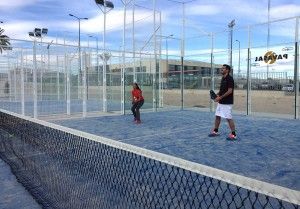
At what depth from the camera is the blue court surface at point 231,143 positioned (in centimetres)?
675

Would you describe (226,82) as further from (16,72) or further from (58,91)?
(16,72)

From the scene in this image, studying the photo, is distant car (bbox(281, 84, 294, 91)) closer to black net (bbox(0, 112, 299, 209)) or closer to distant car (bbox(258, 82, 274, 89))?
distant car (bbox(258, 82, 274, 89))

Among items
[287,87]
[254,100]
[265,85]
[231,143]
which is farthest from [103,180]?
[254,100]

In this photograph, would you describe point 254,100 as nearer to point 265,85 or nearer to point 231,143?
point 265,85

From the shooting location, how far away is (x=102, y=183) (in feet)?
14.7

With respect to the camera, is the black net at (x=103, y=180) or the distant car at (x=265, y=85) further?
the distant car at (x=265, y=85)

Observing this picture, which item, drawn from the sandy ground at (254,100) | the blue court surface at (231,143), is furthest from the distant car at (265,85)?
the blue court surface at (231,143)

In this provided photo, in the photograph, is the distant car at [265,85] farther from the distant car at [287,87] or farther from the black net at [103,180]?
the black net at [103,180]

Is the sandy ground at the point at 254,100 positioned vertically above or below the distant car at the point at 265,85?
below

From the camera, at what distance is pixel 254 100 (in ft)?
73.0

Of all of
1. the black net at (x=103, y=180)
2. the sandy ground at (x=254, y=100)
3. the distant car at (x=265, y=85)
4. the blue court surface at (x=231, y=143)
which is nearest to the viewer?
the black net at (x=103, y=180)

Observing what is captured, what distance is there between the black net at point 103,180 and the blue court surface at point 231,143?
1.72 meters

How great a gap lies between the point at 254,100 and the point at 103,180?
62.5 feet

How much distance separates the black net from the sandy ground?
15.1m
